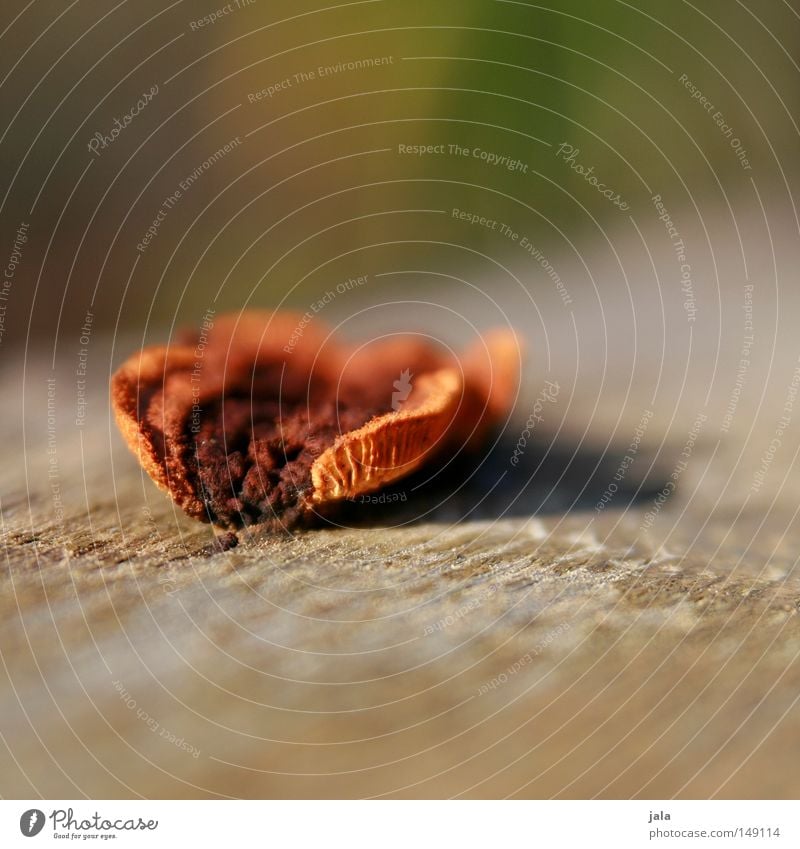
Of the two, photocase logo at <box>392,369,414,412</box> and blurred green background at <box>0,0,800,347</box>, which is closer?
photocase logo at <box>392,369,414,412</box>

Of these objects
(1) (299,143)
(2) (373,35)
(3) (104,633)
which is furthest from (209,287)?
(3) (104,633)
